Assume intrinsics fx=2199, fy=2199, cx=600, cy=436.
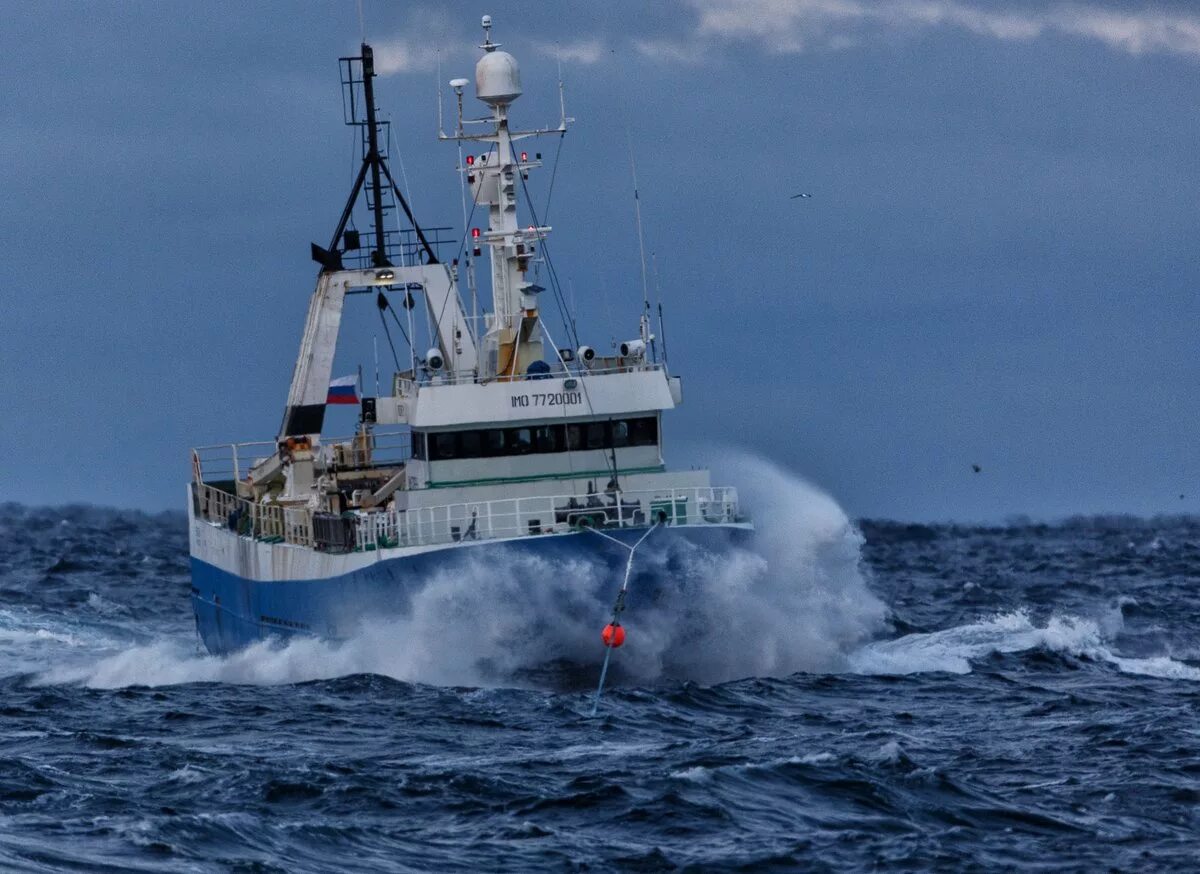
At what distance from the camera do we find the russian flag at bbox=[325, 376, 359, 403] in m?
43.0

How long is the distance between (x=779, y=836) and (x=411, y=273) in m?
24.9

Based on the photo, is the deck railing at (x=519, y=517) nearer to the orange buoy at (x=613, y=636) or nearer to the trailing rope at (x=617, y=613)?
the trailing rope at (x=617, y=613)

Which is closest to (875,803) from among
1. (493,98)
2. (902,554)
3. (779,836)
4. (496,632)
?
(779,836)

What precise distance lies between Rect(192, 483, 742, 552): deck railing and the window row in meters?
1.16

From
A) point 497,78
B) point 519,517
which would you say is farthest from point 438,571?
point 497,78

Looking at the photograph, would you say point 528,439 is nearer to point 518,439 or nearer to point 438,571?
point 518,439

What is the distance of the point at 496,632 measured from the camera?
33.4 meters

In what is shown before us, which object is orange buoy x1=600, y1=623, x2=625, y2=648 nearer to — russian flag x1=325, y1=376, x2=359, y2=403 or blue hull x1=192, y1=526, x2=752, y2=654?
blue hull x1=192, y1=526, x2=752, y2=654

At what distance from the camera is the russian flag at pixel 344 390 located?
43.0m

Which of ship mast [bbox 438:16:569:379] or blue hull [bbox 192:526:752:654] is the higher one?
ship mast [bbox 438:16:569:379]

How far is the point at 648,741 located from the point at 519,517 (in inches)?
273

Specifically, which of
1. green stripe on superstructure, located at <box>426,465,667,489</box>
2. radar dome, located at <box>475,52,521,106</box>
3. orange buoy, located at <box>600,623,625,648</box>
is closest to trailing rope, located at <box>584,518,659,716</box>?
orange buoy, located at <box>600,623,625,648</box>

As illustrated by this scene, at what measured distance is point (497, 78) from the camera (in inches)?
1544

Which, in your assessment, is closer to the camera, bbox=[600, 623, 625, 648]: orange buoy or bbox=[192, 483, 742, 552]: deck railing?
bbox=[600, 623, 625, 648]: orange buoy
